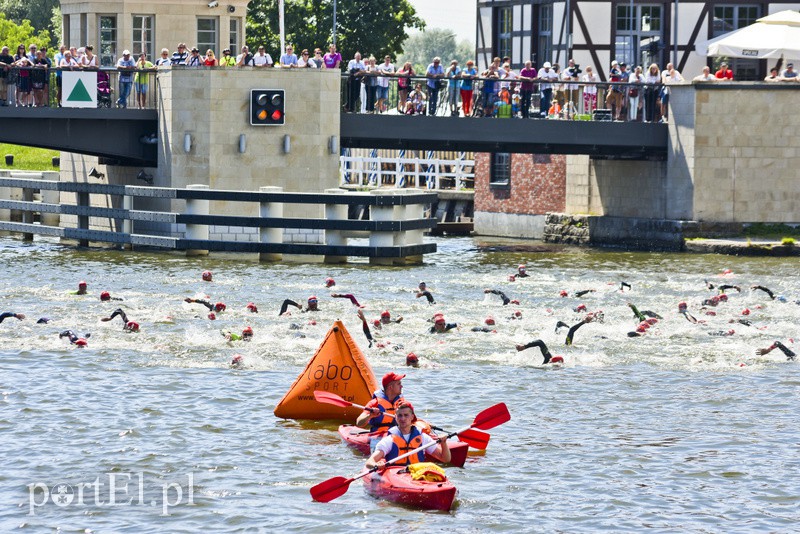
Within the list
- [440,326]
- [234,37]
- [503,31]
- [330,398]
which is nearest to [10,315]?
[440,326]

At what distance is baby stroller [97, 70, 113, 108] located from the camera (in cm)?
4150

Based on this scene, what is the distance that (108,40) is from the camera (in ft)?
154

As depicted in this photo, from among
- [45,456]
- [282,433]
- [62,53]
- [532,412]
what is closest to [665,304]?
[532,412]

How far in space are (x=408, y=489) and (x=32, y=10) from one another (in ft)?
346

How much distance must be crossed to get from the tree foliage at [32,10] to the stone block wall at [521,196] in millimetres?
69733

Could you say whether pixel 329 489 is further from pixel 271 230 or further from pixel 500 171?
pixel 500 171

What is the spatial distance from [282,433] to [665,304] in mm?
13235

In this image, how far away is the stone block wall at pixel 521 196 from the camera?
51.2 metres

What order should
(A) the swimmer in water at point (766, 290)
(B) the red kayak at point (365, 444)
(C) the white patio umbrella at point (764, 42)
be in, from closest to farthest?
(B) the red kayak at point (365, 444) → (A) the swimmer in water at point (766, 290) → (C) the white patio umbrella at point (764, 42)

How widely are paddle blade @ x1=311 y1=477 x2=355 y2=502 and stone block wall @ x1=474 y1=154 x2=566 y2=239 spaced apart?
34158mm

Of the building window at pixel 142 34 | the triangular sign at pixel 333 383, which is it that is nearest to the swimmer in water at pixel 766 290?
the triangular sign at pixel 333 383

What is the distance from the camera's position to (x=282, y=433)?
21.0 meters

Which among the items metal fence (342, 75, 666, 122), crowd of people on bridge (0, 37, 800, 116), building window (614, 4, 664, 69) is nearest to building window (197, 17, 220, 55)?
crowd of people on bridge (0, 37, 800, 116)

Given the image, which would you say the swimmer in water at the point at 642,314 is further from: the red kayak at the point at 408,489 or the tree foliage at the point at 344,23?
the tree foliage at the point at 344,23
